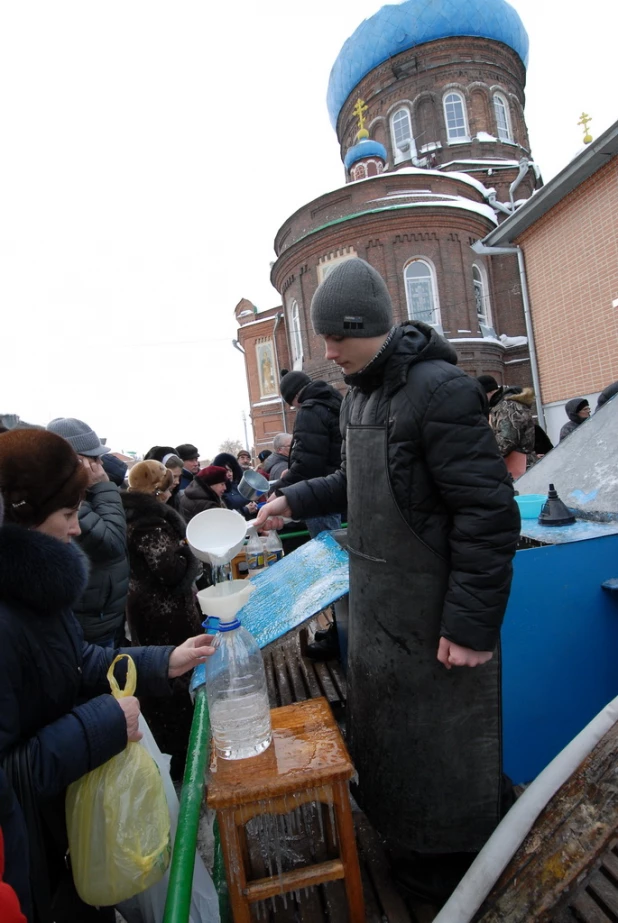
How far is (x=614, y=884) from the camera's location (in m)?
1.73

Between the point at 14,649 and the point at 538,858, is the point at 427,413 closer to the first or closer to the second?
the point at 538,858

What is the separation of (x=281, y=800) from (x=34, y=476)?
45.0 inches

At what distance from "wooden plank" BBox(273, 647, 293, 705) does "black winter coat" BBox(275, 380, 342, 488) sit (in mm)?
1433

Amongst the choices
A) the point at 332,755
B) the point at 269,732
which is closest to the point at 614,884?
the point at 332,755

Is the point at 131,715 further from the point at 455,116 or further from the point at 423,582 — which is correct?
the point at 455,116

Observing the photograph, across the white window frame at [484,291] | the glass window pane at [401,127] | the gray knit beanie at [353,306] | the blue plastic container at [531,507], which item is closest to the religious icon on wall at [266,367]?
the white window frame at [484,291]

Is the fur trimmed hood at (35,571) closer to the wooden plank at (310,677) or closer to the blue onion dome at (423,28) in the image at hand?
the wooden plank at (310,677)

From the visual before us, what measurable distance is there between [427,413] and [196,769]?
4.17 feet

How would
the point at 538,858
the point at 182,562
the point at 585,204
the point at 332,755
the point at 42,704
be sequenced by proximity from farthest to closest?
1. the point at 585,204
2. the point at 182,562
3. the point at 332,755
4. the point at 42,704
5. the point at 538,858

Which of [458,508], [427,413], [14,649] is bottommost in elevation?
[14,649]

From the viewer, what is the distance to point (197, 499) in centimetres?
493

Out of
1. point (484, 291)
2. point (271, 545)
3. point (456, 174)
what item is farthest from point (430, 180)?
point (271, 545)

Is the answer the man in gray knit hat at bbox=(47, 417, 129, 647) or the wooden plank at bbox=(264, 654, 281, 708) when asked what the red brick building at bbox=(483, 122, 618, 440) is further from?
the man in gray knit hat at bbox=(47, 417, 129, 647)

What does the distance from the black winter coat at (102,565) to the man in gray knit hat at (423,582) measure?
148cm
